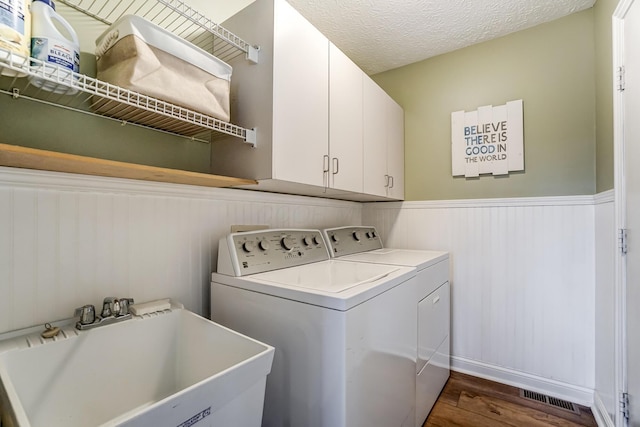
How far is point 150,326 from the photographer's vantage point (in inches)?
41.6

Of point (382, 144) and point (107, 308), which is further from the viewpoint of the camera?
point (382, 144)

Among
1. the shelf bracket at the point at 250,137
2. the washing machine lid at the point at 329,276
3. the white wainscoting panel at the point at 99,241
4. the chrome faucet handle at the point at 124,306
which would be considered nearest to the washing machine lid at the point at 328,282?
the washing machine lid at the point at 329,276

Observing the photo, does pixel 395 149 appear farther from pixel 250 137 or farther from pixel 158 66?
pixel 158 66

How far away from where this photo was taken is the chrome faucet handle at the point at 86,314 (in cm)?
95

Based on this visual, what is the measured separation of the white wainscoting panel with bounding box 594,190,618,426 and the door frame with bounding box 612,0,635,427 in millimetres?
68

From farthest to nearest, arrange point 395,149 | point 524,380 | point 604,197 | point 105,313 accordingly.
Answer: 1. point 395,149
2. point 524,380
3. point 604,197
4. point 105,313

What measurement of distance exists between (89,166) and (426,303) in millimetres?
1558

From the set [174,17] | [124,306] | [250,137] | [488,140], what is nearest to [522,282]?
[488,140]

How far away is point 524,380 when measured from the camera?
77.1 inches

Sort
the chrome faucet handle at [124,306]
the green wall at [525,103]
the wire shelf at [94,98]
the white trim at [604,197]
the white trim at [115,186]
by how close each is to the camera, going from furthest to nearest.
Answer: the green wall at [525,103], the white trim at [604,197], the chrome faucet handle at [124,306], the white trim at [115,186], the wire shelf at [94,98]

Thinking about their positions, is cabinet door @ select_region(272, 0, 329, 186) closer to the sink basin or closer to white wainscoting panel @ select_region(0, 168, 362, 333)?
white wainscoting panel @ select_region(0, 168, 362, 333)

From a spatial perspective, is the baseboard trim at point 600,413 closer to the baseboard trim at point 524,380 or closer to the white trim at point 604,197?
the baseboard trim at point 524,380

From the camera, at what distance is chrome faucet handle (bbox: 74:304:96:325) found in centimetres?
95

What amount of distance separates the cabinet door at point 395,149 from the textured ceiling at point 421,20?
426 mm
